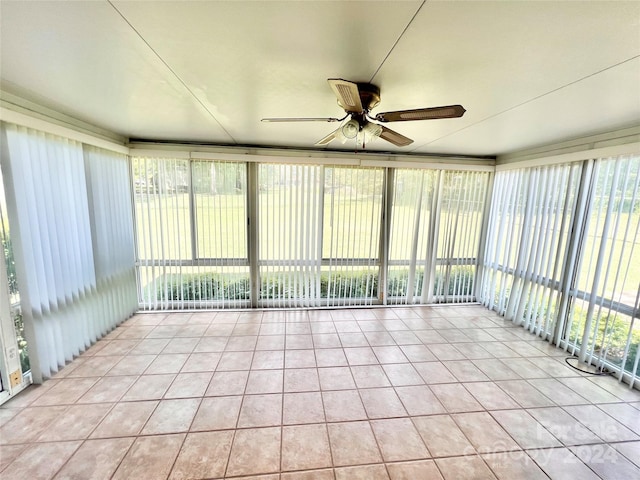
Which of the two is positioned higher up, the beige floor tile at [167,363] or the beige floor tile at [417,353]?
the beige floor tile at [417,353]

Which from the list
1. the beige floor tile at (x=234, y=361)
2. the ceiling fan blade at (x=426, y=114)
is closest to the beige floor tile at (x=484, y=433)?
the beige floor tile at (x=234, y=361)

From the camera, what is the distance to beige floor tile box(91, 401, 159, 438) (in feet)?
5.97

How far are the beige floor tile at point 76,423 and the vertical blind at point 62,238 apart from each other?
659mm

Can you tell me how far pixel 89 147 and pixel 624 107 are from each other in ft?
15.9

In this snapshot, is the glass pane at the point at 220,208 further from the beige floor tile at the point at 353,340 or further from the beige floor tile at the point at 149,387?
the beige floor tile at the point at 353,340

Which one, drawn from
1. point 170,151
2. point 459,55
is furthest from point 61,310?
point 459,55

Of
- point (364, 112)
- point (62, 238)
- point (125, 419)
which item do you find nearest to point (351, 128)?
point (364, 112)

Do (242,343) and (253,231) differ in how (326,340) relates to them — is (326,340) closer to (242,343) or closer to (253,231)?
(242,343)

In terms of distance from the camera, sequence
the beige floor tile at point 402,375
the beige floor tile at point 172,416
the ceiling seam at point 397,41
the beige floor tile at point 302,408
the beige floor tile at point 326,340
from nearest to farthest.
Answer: the ceiling seam at point 397,41, the beige floor tile at point 172,416, the beige floor tile at point 302,408, the beige floor tile at point 402,375, the beige floor tile at point 326,340

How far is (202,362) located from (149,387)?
0.47 meters

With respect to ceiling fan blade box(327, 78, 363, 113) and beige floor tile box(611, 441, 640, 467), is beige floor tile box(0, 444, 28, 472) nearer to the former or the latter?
ceiling fan blade box(327, 78, 363, 113)

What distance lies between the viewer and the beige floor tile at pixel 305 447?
1628 millimetres

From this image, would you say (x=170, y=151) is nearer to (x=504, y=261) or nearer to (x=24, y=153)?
(x=24, y=153)

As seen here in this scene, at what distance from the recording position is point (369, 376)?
8.14ft
